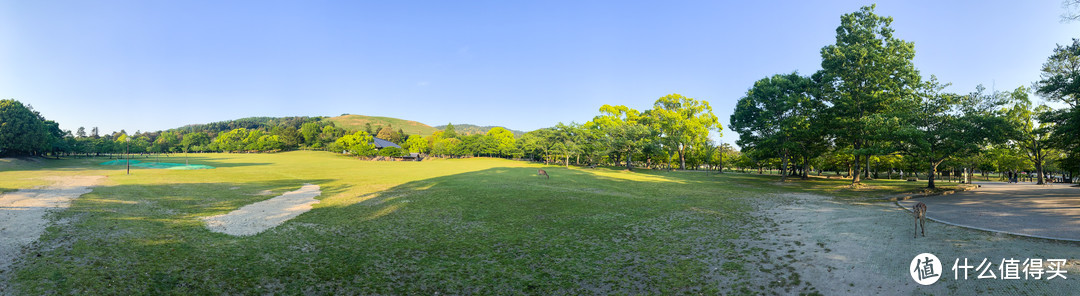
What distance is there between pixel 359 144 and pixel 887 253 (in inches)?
3761

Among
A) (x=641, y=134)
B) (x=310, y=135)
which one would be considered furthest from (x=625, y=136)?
(x=310, y=135)

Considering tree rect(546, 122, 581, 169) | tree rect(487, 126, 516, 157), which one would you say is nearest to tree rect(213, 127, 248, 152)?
tree rect(487, 126, 516, 157)

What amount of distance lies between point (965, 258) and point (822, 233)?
2.88m

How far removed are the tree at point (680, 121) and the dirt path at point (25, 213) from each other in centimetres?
5115

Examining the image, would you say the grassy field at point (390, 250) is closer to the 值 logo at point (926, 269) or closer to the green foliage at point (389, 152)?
the 值 logo at point (926, 269)

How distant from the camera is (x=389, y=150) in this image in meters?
90.8

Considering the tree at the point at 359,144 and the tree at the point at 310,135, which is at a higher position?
the tree at the point at 310,135

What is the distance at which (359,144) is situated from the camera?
89.7 meters

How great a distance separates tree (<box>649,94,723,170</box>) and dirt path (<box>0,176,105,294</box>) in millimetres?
51154

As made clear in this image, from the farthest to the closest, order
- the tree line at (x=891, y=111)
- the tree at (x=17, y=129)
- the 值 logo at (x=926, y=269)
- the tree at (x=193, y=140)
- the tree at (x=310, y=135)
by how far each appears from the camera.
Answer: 1. the tree at (x=310, y=135)
2. the tree at (x=193, y=140)
3. the tree at (x=17, y=129)
4. the tree line at (x=891, y=111)
5. the 值 logo at (x=926, y=269)

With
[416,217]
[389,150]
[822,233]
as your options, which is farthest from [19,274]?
[389,150]

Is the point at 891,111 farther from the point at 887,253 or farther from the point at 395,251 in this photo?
the point at 395,251

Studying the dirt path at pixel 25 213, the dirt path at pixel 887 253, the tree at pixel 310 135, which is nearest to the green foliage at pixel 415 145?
the tree at pixel 310 135

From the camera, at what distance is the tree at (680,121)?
52.4 m
